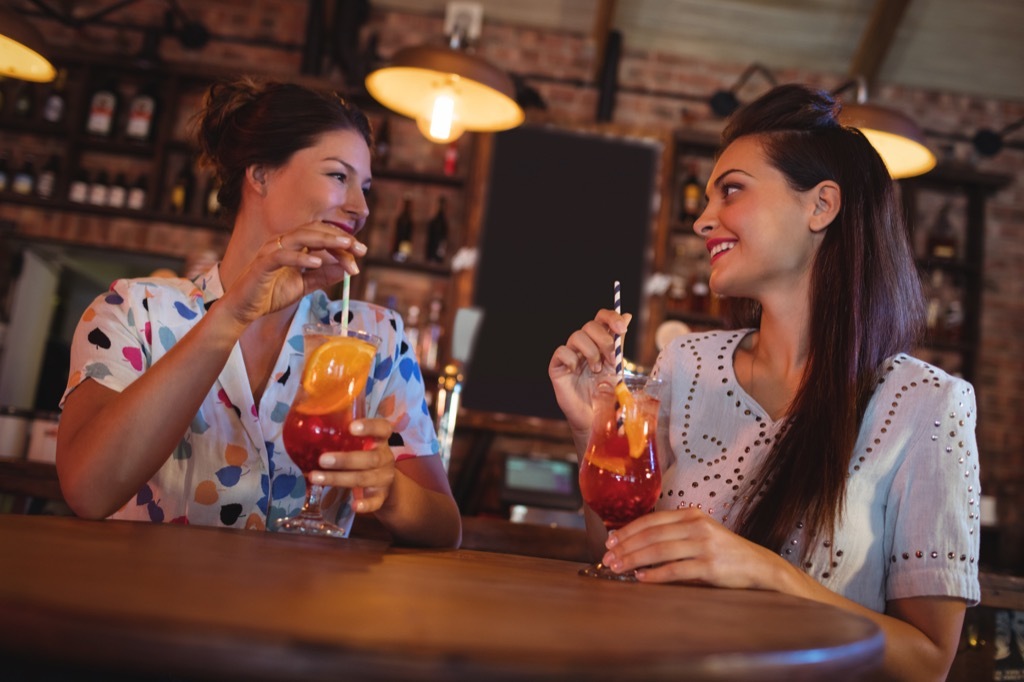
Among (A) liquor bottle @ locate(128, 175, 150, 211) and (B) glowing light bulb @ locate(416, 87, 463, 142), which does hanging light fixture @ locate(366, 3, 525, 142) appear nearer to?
(B) glowing light bulb @ locate(416, 87, 463, 142)

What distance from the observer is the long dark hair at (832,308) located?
4.70 ft

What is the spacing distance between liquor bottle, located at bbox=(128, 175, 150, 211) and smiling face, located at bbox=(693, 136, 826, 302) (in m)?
4.48

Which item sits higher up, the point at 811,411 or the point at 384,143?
the point at 384,143

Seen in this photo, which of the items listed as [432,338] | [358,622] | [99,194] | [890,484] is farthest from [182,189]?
[358,622]

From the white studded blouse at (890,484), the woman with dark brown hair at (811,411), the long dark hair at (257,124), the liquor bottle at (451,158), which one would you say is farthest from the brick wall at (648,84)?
the white studded blouse at (890,484)

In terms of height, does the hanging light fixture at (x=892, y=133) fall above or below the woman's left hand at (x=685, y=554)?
above

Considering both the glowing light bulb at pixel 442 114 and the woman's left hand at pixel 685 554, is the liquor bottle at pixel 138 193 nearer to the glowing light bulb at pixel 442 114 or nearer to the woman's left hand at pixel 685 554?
the glowing light bulb at pixel 442 114

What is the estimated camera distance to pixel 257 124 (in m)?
1.85

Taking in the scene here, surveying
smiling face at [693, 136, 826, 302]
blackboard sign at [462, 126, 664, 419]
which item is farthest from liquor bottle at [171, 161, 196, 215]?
smiling face at [693, 136, 826, 302]

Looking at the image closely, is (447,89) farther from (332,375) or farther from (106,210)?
(106,210)

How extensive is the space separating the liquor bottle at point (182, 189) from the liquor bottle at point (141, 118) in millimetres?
288

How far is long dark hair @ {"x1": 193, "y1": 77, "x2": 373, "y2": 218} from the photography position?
5.99ft

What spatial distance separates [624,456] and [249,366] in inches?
32.7

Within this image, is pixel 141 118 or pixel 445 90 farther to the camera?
pixel 141 118
